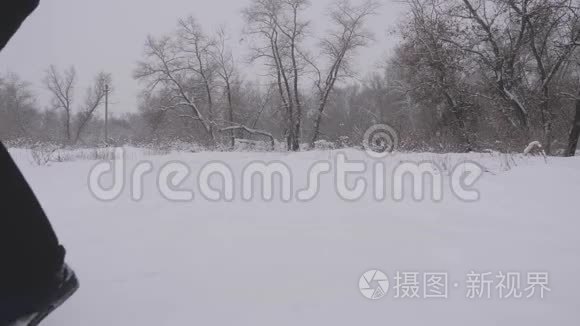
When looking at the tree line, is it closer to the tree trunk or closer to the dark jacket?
the tree trunk

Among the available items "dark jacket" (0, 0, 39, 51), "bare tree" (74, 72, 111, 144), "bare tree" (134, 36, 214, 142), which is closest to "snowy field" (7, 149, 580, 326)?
"dark jacket" (0, 0, 39, 51)

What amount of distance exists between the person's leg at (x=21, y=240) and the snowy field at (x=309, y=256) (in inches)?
14.9

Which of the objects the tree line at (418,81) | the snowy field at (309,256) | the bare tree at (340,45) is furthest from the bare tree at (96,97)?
the snowy field at (309,256)

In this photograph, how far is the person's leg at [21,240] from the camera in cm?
72

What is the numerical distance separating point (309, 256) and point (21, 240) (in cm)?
114

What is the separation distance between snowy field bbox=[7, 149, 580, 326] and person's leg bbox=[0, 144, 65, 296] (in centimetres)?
38

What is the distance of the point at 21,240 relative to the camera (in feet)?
2.45

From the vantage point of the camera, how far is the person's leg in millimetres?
718

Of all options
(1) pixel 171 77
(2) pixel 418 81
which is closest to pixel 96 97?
(1) pixel 171 77

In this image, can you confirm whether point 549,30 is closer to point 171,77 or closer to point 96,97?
point 171,77

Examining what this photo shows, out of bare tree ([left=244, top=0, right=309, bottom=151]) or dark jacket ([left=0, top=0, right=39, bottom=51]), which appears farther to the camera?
bare tree ([left=244, top=0, right=309, bottom=151])

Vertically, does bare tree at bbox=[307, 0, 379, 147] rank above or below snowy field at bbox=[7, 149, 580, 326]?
above

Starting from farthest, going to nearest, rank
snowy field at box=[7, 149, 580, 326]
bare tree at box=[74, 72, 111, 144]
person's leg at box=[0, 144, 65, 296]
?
bare tree at box=[74, 72, 111, 144] < snowy field at box=[7, 149, 580, 326] < person's leg at box=[0, 144, 65, 296]

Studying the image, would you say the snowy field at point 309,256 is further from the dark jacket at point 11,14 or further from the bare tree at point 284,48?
the bare tree at point 284,48
